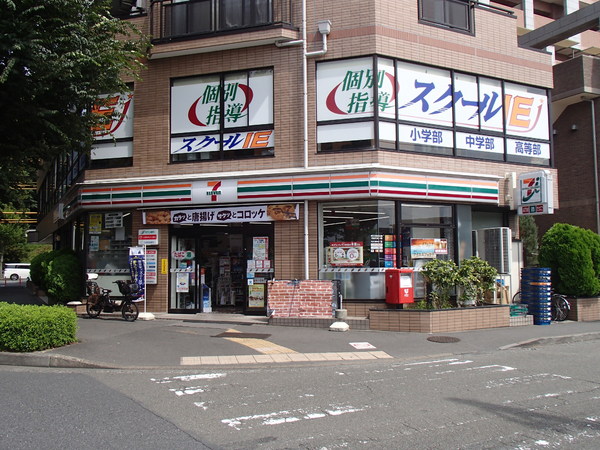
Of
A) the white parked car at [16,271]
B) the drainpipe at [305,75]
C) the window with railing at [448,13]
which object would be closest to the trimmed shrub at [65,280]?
the drainpipe at [305,75]

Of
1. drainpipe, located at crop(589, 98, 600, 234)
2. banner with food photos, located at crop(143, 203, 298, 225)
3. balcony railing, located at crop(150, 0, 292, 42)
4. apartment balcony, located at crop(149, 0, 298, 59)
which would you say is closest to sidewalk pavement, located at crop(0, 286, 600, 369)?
banner with food photos, located at crop(143, 203, 298, 225)

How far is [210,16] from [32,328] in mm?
9421

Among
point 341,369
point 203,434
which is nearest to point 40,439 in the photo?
point 203,434

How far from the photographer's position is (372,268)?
1291 centimetres

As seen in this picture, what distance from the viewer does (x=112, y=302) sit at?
43.0 feet

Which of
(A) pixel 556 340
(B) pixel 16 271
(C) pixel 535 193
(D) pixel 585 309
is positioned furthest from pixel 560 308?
(B) pixel 16 271

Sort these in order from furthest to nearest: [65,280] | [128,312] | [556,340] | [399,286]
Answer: [65,280], [128,312], [399,286], [556,340]

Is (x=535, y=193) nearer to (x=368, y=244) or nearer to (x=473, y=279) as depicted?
(x=473, y=279)

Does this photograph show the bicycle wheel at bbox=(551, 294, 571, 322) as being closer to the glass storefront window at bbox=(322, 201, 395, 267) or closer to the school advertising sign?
the school advertising sign

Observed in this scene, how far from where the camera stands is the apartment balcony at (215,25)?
44.3 ft

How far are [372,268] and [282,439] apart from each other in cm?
827

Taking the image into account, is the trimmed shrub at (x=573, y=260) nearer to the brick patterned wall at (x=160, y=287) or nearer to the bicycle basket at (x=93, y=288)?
the brick patterned wall at (x=160, y=287)

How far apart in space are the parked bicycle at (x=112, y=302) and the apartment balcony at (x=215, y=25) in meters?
6.37

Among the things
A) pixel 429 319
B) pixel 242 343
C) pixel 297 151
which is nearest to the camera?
pixel 242 343
